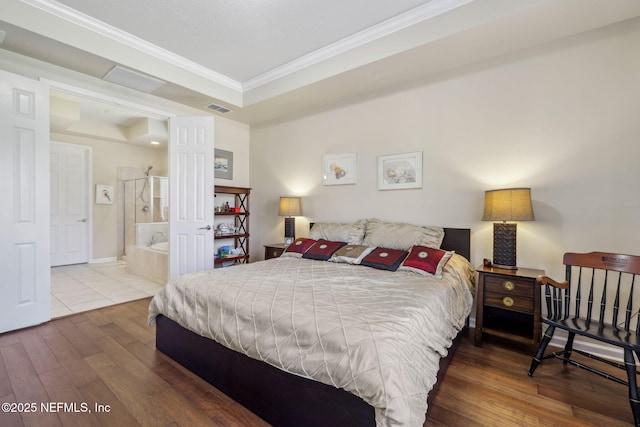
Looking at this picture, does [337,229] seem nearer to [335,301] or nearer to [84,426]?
[335,301]

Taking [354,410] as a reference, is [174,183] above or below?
above

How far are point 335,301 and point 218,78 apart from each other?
3364 mm

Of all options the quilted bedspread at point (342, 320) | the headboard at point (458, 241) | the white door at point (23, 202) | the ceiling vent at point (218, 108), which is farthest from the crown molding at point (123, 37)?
the headboard at point (458, 241)

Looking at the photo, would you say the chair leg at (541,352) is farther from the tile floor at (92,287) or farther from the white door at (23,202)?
the white door at (23,202)

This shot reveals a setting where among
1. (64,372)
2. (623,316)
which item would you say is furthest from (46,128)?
(623,316)

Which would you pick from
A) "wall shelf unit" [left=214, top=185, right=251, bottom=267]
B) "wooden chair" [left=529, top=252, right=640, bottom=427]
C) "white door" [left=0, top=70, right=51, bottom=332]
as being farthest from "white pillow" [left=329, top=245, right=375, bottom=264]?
"white door" [left=0, top=70, right=51, bottom=332]

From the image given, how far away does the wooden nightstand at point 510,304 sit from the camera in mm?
2207

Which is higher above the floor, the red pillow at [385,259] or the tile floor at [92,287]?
the red pillow at [385,259]

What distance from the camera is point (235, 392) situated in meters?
1.70

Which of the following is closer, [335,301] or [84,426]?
[84,426]

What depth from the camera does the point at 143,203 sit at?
624 centimetres

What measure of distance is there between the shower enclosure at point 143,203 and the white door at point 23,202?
126 inches

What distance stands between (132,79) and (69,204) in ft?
13.5

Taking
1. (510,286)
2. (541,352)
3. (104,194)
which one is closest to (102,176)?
(104,194)
